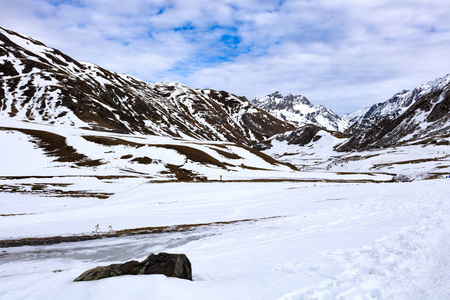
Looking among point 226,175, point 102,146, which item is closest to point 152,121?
point 102,146

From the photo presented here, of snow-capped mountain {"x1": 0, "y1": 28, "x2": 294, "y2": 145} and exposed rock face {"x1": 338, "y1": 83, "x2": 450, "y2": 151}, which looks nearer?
snow-capped mountain {"x1": 0, "y1": 28, "x2": 294, "y2": 145}

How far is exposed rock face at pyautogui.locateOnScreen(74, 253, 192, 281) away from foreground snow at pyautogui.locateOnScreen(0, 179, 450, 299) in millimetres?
453

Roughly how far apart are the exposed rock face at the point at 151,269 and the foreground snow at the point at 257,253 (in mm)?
453

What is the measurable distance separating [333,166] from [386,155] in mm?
20042

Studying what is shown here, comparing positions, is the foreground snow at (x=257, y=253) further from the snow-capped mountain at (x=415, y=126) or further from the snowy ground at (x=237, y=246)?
the snow-capped mountain at (x=415, y=126)

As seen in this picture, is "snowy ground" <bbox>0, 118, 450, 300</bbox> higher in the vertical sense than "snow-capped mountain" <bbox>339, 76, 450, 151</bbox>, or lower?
lower

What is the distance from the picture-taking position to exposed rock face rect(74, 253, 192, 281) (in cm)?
741

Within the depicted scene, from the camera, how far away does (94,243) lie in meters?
14.8

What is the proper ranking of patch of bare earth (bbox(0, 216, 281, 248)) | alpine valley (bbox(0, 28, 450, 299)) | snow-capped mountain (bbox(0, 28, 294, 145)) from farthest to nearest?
1. snow-capped mountain (bbox(0, 28, 294, 145))
2. patch of bare earth (bbox(0, 216, 281, 248))
3. alpine valley (bbox(0, 28, 450, 299))

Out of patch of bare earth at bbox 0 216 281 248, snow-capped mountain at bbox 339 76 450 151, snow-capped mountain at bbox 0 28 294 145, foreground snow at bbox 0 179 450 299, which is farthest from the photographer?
snow-capped mountain at bbox 339 76 450 151

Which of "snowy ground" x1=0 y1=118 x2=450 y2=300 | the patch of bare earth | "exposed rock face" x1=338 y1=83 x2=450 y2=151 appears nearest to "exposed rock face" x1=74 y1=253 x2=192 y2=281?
"snowy ground" x1=0 y1=118 x2=450 y2=300

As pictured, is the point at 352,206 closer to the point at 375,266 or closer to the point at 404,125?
the point at 375,266

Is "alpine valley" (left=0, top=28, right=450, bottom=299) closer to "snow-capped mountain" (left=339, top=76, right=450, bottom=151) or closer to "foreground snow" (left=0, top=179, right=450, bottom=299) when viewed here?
"foreground snow" (left=0, top=179, right=450, bottom=299)

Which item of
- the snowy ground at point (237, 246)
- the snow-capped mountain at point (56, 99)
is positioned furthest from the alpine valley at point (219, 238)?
the snow-capped mountain at point (56, 99)
